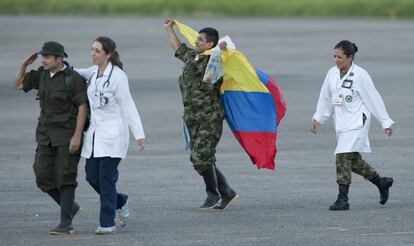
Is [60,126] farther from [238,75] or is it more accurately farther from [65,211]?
[238,75]

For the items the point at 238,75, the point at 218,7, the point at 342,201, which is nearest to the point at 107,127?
the point at 238,75

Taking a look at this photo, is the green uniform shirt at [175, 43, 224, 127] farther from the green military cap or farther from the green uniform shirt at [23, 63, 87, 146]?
the green military cap

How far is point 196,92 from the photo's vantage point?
12289 millimetres

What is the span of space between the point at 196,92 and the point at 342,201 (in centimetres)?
176

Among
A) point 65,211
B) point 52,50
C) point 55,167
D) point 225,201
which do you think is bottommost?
point 225,201

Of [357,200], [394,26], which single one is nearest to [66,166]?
[357,200]

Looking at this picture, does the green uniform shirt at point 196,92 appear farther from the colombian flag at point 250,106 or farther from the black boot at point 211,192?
the black boot at point 211,192

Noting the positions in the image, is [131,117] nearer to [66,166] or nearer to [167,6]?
[66,166]

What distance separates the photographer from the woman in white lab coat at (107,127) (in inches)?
428

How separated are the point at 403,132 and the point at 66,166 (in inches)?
344

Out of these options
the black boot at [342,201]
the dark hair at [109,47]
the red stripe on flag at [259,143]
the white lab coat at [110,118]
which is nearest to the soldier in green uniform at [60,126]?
the white lab coat at [110,118]

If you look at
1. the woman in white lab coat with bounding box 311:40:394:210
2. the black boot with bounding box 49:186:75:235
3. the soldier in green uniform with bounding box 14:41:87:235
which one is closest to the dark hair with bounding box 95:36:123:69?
the soldier in green uniform with bounding box 14:41:87:235

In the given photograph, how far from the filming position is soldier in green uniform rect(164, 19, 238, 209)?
12.2 meters

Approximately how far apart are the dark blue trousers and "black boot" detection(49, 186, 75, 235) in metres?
0.23
